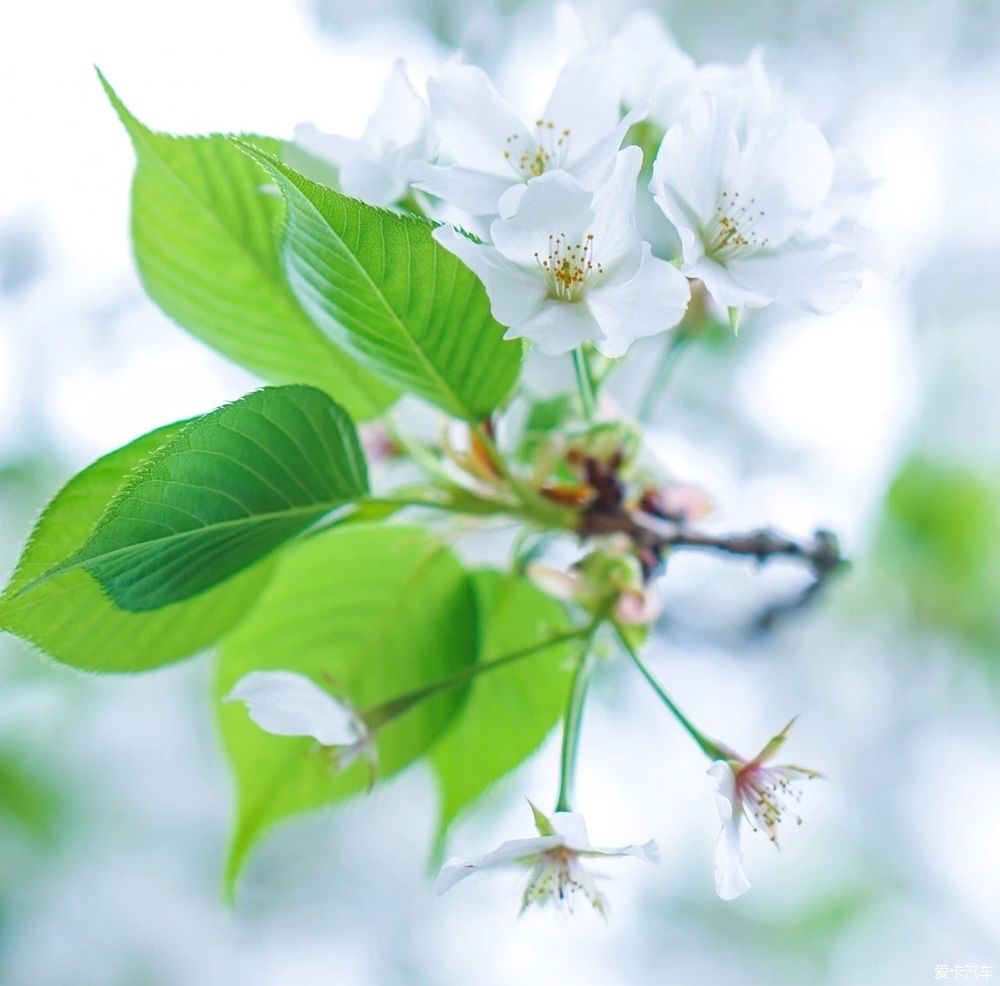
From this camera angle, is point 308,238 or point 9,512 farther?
point 9,512

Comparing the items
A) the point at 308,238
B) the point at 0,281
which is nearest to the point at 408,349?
the point at 308,238

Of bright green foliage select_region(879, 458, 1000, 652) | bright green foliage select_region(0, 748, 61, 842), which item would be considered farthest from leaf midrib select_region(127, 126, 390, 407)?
bright green foliage select_region(879, 458, 1000, 652)

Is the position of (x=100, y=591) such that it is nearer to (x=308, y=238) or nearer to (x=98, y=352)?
(x=308, y=238)

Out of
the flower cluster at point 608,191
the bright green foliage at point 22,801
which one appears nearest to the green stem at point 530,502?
the flower cluster at point 608,191

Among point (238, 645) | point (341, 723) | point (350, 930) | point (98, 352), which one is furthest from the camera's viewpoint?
point (350, 930)

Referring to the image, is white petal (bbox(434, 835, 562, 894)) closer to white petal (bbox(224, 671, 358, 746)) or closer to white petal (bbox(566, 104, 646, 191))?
white petal (bbox(224, 671, 358, 746))

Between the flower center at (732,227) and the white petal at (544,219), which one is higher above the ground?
the white petal at (544,219)

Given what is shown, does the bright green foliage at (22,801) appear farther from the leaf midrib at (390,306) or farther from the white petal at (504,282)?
the white petal at (504,282)
